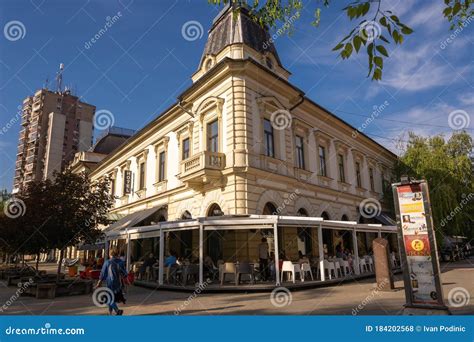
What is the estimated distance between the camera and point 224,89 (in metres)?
17.1

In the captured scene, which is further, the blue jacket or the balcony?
the balcony

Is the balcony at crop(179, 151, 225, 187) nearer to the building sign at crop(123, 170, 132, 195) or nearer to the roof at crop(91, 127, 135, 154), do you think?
the building sign at crop(123, 170, 132, 195)

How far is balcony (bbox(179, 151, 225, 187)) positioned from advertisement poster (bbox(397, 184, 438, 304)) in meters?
9.65

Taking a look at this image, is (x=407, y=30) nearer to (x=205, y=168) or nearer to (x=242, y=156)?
(x=242, y=156)

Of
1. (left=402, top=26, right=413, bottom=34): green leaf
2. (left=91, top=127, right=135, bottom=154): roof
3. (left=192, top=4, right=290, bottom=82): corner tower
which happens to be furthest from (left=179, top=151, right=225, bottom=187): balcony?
(left=91, top=127, right=135, bottom=154): roof

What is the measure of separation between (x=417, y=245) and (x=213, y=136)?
1243 cm

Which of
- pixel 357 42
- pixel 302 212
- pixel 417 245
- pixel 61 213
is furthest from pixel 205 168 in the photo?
pixel 357 42

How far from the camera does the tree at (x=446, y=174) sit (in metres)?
23.0

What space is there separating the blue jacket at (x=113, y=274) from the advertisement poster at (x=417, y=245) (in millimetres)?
6603

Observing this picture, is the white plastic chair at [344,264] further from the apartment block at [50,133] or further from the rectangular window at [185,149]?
the apartment block at [50,133]

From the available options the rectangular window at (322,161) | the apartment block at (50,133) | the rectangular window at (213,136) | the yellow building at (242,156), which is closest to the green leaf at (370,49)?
the yellow building at (242,156)

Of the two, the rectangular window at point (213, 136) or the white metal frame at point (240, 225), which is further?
the rectangular window at point (213, 136)

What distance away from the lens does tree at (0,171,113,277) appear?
13.6 metres

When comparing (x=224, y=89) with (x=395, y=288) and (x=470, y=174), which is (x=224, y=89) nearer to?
(x=395, y=288)
